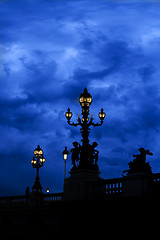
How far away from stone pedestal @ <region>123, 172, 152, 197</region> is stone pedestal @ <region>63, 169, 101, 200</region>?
11.9ft

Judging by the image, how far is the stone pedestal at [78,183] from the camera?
2609 cm

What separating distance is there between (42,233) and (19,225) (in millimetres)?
3302

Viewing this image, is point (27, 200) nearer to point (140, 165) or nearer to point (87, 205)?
point (87, 205)

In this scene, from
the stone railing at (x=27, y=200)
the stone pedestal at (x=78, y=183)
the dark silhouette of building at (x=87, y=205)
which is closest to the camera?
the dark silhouette of building at (x=87, y=205)

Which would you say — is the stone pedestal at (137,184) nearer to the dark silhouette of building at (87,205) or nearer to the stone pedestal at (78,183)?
the dark silhouette of building at (87,205)

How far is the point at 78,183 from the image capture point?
86.9 ft

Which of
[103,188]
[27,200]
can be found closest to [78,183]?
[103,188]

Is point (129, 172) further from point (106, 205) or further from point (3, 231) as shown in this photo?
point (3, 231)

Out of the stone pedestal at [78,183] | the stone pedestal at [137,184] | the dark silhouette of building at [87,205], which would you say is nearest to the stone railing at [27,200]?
the dark silhouette of building at [87,205]

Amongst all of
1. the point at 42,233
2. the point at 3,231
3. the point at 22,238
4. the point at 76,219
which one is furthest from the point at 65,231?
the point at 3,231

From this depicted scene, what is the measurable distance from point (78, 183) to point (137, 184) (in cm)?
508

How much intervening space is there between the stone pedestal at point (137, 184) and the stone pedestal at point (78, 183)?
11.9ft

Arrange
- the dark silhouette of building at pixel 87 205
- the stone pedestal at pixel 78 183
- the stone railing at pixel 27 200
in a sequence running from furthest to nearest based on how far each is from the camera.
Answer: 1. the stone railing at pixel 27 200
2. the stone pedestal at pixel 78 183
3. the dark silhouette of building at pixel 87 205

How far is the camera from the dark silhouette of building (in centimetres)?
2197
